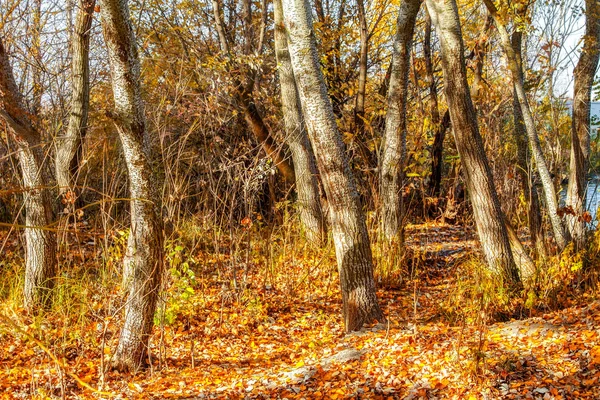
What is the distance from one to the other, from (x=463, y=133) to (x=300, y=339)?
2.74 metres

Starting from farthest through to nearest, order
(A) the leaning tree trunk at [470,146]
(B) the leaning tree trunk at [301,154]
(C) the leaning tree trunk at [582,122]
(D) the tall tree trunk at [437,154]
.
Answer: (D) the tall tree trunk at [437,154]
(B) the leaning tree trunk at [301,154]
(C) the leaning tree trunk at [582,122]
(A) the leaning tree trunk at [470,146]

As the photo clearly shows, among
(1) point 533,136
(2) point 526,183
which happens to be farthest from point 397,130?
(2) point 526,183

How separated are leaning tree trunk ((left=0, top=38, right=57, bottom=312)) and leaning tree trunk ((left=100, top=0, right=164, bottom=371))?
1.87 m

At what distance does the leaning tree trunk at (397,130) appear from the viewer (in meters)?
6.80

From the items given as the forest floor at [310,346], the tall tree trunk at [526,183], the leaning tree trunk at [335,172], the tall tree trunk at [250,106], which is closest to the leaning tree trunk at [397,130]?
the forest floor at [310,346]

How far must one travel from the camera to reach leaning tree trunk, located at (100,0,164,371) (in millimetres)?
4191

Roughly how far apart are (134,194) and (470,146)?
338 cm

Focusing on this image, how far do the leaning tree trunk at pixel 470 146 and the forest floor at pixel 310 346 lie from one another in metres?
0.46

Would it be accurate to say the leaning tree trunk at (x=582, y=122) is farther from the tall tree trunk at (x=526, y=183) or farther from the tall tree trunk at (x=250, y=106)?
the tall tree trunk at (x=250, y=106)

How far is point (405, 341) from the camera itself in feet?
15.9

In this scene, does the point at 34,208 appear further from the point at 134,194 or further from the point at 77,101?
the point at 134,194

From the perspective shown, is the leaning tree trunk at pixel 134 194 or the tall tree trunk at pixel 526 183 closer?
the leaning tree trunk at pixel 134 194

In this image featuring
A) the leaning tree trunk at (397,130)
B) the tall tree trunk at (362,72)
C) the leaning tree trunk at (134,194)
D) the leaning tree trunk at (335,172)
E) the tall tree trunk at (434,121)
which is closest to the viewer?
the leaning tree trunk at (134,194)

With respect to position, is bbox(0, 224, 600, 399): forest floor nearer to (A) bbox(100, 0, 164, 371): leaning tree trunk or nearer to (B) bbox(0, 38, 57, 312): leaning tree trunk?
(A) bbox(100, 0, 164, 371): leaning tree trunk
